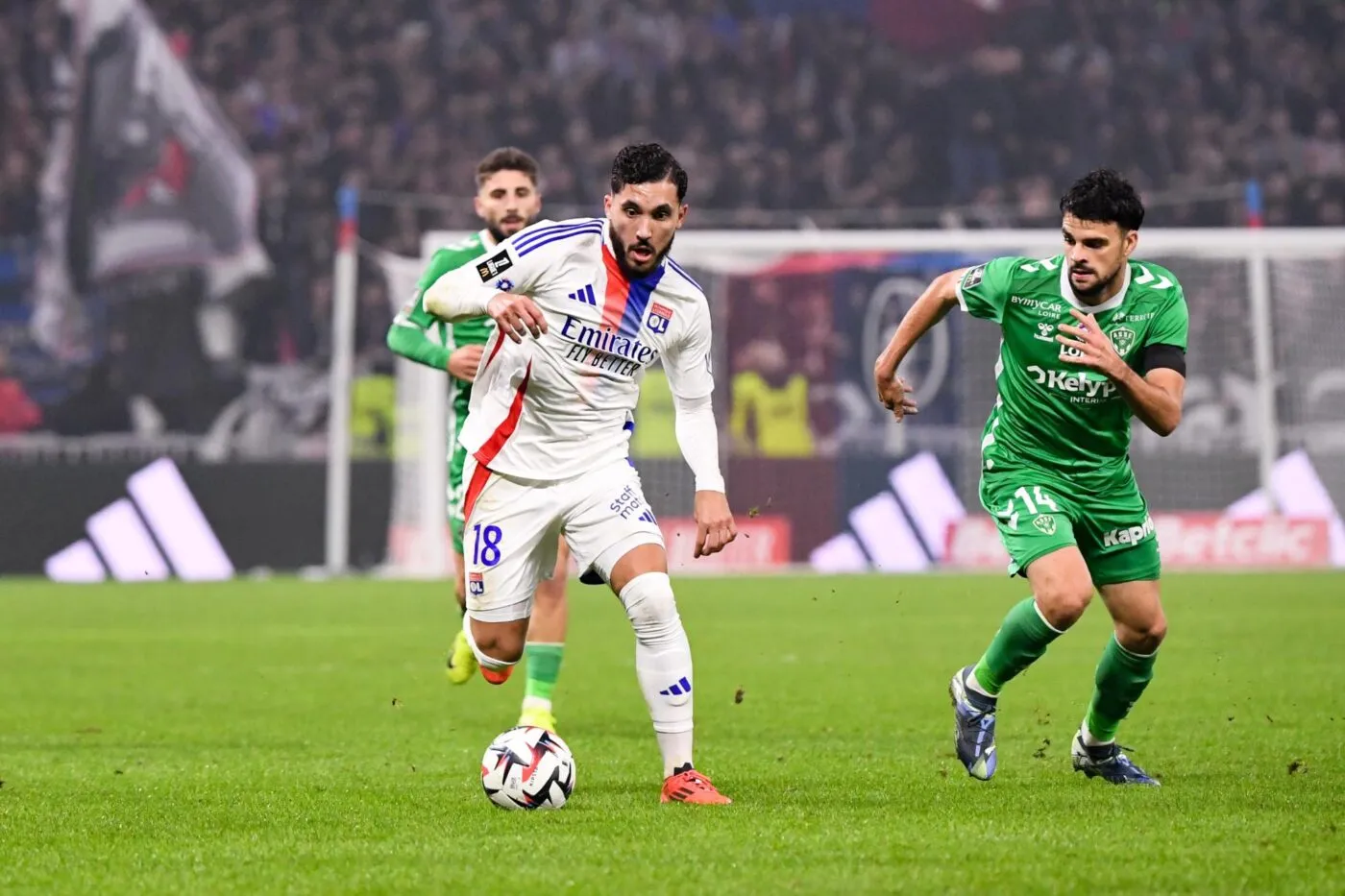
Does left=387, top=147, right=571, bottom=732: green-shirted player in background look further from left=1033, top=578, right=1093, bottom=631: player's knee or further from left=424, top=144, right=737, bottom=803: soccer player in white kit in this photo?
left=1033, top=578, right=1093, bottom=631: player's knee

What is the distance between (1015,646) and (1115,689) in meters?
0.41

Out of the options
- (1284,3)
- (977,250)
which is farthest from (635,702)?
(1284,3)

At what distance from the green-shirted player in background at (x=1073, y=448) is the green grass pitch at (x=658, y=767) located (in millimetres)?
369

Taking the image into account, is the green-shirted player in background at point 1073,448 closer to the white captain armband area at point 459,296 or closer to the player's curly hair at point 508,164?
the white captain armband area at point 459,296

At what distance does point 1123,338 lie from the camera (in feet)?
21.3

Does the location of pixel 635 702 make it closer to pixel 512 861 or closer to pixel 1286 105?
pixel 512 861

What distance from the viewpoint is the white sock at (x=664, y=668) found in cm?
605

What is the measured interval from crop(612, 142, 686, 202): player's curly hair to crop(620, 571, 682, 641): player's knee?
3.95 ft

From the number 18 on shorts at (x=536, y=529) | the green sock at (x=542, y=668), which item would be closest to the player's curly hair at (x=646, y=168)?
the number 18 on shorts at (x=536, y=529)

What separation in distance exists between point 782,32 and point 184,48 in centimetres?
908

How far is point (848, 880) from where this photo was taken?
4574mm

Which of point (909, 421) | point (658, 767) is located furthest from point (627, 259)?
point (909, 421)

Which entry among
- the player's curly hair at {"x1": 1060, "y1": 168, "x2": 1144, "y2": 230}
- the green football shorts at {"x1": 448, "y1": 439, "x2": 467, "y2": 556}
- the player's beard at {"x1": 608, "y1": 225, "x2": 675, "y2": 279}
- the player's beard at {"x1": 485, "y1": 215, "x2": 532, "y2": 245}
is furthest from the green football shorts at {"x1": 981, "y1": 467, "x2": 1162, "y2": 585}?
the green football shorts at {"x1": 448, "y1": 439, "x2": 467, "y2": 556}

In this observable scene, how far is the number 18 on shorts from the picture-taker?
6.26m
